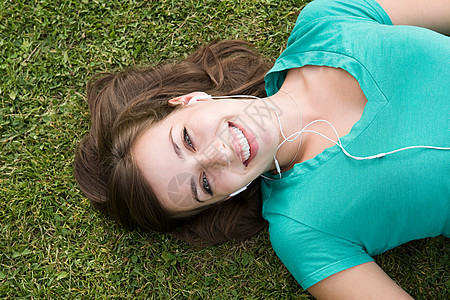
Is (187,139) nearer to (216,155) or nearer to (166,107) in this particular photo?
(216,155)

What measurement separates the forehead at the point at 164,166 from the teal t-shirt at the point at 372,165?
1.98 ft

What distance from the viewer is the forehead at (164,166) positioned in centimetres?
Answer: 213

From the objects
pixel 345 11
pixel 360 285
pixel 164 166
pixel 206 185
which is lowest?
pixel 360 285

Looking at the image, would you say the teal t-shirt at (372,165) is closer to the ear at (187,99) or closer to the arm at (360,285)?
the arm at (360,285)

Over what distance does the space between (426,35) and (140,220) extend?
1.99 meters

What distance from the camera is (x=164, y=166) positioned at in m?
2.13

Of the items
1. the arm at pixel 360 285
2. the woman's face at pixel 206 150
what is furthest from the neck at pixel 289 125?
the arm at pixel 360 285

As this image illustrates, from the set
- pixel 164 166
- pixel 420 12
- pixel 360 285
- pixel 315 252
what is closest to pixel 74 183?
pixel 164 166

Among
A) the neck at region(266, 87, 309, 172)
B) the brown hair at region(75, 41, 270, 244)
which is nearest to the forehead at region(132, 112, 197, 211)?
the brown hair at region(75, 41, 270, 244)

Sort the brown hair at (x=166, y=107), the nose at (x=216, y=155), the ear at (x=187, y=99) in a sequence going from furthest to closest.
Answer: the brown hair at (x=166, y=107) → the ear at (x=187, y=99) → the nose at (x=216, y=155)

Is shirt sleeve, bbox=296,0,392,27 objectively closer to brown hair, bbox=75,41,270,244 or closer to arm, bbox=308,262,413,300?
brown hair, bbox=75,41,270,244

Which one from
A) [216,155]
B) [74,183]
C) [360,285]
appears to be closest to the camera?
[216,155]

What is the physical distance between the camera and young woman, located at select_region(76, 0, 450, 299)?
2.12m

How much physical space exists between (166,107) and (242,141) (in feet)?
1.94
